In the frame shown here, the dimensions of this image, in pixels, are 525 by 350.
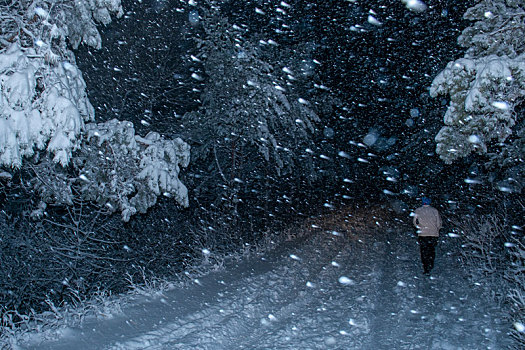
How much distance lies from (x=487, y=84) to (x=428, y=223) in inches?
153

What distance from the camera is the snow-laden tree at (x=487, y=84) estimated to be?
9867mm

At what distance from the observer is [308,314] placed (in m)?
6.91

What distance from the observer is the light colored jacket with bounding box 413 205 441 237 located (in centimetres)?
1012

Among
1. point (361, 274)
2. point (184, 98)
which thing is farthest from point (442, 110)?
point (184, 98)

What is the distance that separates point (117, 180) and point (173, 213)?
5.59m

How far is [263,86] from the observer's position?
13.0m

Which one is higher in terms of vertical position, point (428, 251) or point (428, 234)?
point (428, 234)

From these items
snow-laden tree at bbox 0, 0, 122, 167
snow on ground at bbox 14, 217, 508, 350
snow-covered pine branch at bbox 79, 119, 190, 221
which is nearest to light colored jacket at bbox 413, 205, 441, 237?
snow on ground at bbox 14, 217, 508, 350

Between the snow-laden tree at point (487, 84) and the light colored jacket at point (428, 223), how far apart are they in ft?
8.45

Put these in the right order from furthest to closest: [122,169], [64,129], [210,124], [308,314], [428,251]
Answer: [210,124] → [428,251] → [122,169] → [308,314] → [64,129]

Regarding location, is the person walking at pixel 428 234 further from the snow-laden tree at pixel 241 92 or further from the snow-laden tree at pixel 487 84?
the snow-laden tree at pixel 241 92

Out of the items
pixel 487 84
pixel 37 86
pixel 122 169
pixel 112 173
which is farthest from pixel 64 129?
pixel 487 84

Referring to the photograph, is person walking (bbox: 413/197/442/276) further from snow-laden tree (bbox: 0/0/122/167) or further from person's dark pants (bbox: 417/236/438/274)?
snow-laden tree (bbox: 0/0/122/167)

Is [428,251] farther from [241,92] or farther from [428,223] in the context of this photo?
[241,92]
